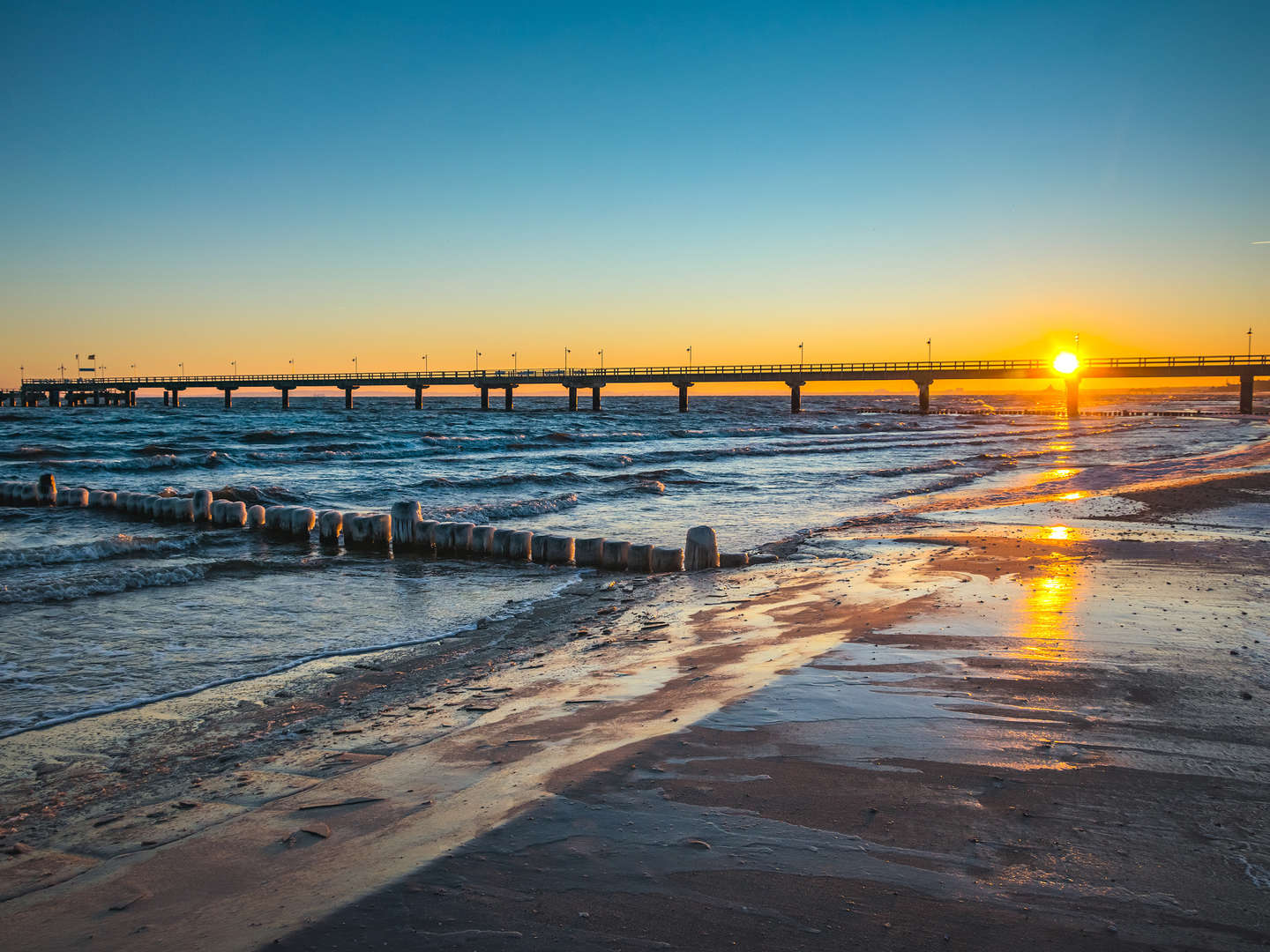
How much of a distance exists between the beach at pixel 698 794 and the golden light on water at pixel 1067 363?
8515 centimetres

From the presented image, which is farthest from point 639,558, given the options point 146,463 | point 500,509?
point 146,463

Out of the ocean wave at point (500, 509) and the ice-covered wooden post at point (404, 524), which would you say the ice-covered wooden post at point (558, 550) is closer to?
the ice-covered wooden post at point (404, 524)

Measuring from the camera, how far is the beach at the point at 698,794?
3.29m

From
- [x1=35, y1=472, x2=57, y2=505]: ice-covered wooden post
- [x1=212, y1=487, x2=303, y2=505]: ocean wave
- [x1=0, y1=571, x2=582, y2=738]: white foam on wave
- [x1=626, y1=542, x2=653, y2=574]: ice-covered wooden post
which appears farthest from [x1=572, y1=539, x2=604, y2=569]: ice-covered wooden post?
[x1=35, y1=472, x2=57, y2=505]: ice-covered wooden post

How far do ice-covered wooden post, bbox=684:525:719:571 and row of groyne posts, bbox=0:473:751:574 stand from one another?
1cm

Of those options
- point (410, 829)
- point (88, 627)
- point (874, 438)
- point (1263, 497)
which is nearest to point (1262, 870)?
point (410, 829)

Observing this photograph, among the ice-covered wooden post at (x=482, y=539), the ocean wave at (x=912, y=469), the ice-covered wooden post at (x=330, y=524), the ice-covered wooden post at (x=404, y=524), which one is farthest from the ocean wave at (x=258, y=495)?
the ocean wave at (x=912, y=469)

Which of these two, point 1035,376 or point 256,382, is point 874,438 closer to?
point 1035,376

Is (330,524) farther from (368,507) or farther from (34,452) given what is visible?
(34,452)

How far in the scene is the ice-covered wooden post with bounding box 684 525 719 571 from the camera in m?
12.9

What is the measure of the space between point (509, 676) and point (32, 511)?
67.5 feet

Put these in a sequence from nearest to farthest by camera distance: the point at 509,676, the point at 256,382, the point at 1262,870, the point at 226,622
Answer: the point at 1262,870
the point at 509,676
the point at 226,622
the point at 256,382

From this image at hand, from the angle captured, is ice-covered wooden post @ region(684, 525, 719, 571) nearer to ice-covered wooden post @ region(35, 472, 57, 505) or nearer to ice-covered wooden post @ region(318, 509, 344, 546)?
ice-covered wooden post @ region(318, 509, 344, 546)

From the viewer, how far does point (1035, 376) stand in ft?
291
